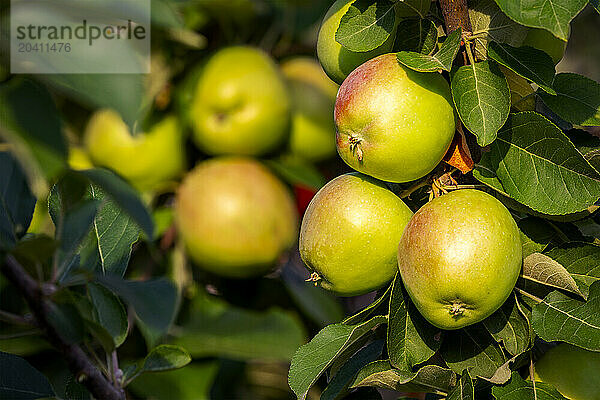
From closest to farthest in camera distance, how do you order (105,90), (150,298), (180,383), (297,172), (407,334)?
(105,90) → (150,298) → (407,334) → (180,383) → (297,172)

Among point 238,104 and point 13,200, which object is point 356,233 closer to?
point 13,200

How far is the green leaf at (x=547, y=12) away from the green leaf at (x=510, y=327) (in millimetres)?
224

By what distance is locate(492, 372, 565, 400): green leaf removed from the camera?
533 mm

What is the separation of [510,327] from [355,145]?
0.62 ft

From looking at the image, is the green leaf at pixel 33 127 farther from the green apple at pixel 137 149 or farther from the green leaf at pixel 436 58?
the green apple at pixel 137 149

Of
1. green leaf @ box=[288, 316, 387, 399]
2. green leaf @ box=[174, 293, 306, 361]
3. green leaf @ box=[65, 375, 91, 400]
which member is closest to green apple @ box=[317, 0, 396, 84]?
green leaf @ box=[288, 316, 387, 399]

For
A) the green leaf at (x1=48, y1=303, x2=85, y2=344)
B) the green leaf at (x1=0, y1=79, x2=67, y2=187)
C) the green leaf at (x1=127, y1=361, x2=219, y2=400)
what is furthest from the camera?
the green leaf at (x1=127, y1=361, x2=219, y2=400)

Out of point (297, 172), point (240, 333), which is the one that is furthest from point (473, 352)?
point (297, 172)

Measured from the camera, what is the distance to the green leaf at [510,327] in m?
0.54

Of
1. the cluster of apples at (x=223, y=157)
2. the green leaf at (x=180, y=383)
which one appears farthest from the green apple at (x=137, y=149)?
the green leaf at (x=180, y=383)

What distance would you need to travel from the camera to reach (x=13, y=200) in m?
0.53

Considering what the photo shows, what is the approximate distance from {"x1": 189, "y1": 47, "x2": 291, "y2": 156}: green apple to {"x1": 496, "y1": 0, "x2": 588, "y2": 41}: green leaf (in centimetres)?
81

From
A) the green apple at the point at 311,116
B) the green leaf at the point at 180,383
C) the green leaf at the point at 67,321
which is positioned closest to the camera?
the green leaf at the point at 67,321

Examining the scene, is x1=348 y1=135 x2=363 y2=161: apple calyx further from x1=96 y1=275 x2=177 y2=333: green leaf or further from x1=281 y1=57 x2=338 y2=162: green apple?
x1=281 y1=57 x2=338 y2=162: green apple
